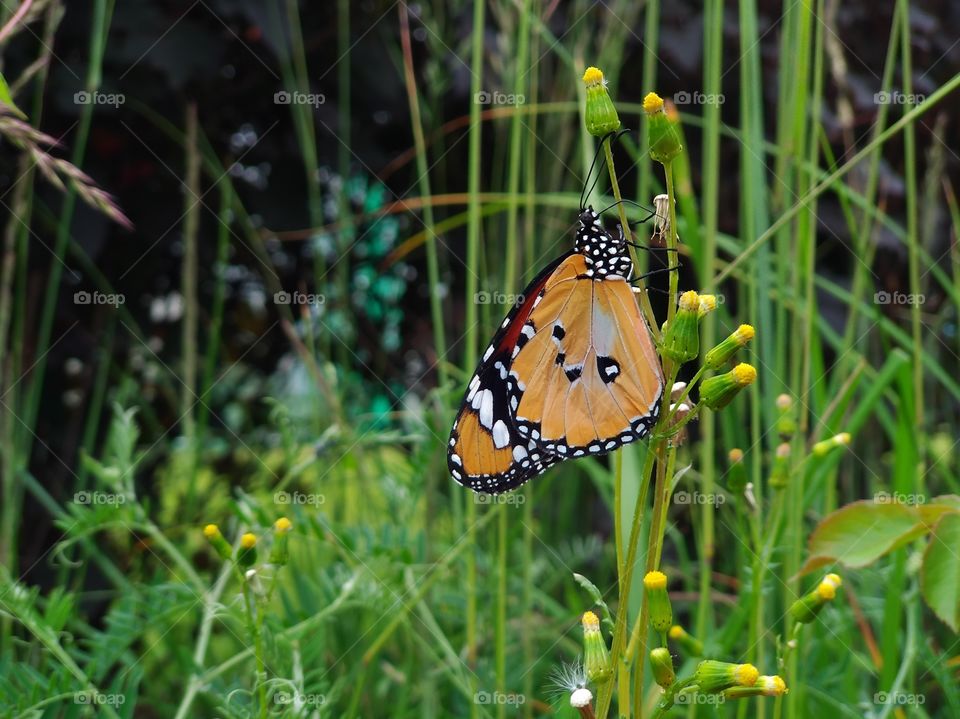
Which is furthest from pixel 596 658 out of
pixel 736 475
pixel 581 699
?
pixel 736 475

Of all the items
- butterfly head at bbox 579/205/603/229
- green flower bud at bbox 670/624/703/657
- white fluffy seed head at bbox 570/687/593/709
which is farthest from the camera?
butterfly head at bbox 579/205/603/229

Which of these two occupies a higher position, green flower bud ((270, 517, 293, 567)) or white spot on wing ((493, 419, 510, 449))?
white spot on wing ((493, 419, 510, 449))

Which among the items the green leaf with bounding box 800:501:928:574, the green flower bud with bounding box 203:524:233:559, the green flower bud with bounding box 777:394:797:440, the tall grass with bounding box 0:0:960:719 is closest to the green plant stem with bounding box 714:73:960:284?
the tall grass with bounding box 0:0:960:719

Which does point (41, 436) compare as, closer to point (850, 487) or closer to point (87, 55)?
point (87, 55)

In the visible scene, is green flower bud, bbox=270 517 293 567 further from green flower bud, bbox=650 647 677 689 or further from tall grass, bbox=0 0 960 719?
green flower bud, bbox=650 647 677 689

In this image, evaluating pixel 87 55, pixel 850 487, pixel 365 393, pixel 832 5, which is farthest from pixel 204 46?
pixel 850 487

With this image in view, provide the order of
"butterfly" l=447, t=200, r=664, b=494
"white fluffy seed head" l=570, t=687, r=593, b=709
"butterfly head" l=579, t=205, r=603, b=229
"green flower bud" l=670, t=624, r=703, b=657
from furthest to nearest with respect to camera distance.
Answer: "butterfly head" l=579, t=205, r=603, b=229 → "butterfly" l=447, t=200, r=664, b=494 → "green flower bud" l=670, t=624, r=703, b=657 → "white fluffy seed head" l=570, t=687, r=593, b=709

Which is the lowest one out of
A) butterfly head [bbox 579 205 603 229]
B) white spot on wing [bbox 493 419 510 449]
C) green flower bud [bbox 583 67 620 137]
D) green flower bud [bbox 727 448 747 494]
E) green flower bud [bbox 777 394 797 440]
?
green flower bud [bbox 727 448 747 494]

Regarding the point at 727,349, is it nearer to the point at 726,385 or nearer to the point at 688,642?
the point at 726,385
